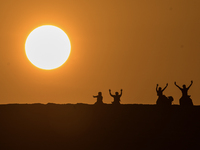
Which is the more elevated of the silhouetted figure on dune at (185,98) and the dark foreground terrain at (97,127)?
the silhouetted figure on dune at (185,98)

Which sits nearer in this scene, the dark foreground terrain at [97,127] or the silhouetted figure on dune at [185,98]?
the dark foreground terrain at [97,127]

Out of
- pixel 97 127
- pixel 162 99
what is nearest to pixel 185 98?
pixel 162 99

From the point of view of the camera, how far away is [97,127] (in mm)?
25609

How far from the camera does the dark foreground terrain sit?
2506 cm

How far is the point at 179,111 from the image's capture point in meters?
25.1

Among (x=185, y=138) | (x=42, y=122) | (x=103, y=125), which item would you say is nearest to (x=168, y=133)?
(x=185, y=138)

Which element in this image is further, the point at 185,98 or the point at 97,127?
the point at 185,98

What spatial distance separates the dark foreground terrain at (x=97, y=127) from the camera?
2506 centimetres

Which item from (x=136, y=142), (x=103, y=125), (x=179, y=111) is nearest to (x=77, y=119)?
(x=103, y=125)

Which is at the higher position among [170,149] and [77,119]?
[77,119]

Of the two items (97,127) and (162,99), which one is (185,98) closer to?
(162,99)

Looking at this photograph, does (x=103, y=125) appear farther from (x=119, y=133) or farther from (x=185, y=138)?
(x=185, y=138)

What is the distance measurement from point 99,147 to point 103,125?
1.03m

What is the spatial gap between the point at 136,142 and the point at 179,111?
2.32 m
